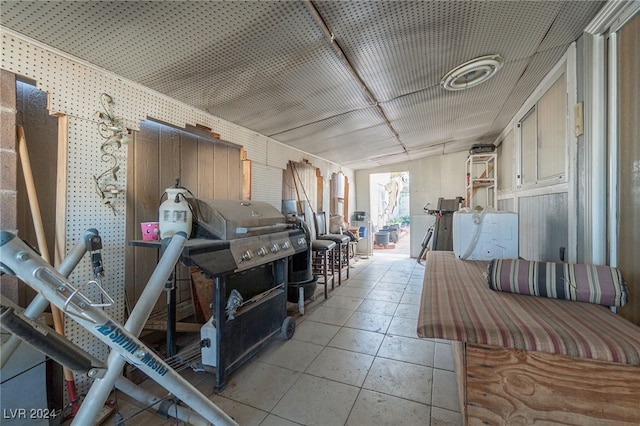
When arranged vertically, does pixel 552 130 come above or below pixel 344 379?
above

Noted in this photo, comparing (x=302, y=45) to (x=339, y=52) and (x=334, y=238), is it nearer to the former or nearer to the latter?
(x=339, y=52)

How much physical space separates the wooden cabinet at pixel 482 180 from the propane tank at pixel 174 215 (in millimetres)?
4415

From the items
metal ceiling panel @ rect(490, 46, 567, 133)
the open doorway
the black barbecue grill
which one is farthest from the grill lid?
the open doorway

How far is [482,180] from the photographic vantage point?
4602 mm

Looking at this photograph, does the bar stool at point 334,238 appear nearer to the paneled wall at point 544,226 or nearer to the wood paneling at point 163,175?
the wood paneling at point 163,175

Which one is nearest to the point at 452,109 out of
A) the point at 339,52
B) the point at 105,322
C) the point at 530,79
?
the point at 530,79

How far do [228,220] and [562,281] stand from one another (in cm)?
194

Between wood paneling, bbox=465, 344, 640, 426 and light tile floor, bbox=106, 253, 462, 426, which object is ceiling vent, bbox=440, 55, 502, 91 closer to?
wood paneling, bbox=465, 344, 640, 426

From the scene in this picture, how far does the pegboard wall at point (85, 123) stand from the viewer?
4.66 feet

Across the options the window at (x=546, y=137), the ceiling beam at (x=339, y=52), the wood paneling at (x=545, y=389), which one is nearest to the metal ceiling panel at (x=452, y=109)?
the ceiling beam at (x=339, y=52)

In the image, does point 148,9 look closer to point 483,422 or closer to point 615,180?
point 483,422

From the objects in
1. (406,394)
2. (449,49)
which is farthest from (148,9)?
(406,394)

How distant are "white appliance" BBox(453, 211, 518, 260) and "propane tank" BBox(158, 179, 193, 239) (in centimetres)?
207

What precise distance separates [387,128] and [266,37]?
7.96ft
